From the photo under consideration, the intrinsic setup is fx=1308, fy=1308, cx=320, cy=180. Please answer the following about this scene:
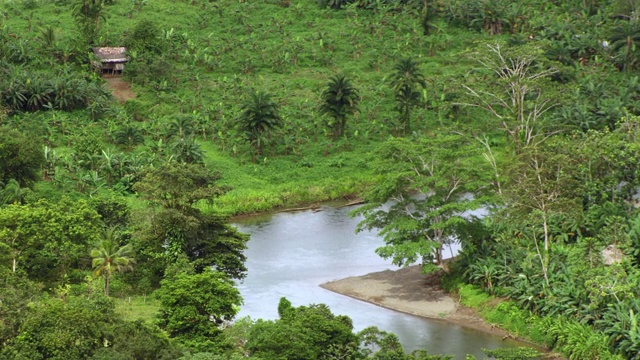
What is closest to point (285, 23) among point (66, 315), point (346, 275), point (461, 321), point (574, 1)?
point (574, 1)

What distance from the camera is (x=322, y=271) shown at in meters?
89.5

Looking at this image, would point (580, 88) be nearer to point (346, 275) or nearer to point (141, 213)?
point (346, 275)

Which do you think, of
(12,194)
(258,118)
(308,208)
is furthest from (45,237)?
(258,118)

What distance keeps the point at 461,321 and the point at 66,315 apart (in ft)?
84.0

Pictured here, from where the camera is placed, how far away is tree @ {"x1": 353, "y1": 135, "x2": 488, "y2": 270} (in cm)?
8162

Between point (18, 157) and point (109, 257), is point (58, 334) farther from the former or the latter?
point (18, 157)

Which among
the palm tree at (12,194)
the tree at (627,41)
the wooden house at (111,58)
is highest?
the tree at (627,41)

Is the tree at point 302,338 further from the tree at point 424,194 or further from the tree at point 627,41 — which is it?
the tree at point 627,41

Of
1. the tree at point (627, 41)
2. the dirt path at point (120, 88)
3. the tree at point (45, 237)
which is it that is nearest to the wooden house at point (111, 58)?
the dirt path at point (120, 88)

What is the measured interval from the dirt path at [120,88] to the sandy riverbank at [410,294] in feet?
128

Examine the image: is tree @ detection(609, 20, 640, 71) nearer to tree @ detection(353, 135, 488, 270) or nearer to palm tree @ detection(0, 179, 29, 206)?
tree @ detection(353, 135, 488, 270)

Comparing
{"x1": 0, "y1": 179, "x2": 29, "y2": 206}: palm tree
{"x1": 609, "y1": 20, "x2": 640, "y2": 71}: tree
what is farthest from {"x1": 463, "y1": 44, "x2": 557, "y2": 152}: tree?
{"x1": 0, "y1": 179, "x2": 29, "y2": 206}: palm tree

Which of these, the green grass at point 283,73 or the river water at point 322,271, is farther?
the green grass at point 283,73

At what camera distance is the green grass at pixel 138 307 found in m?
76.0
